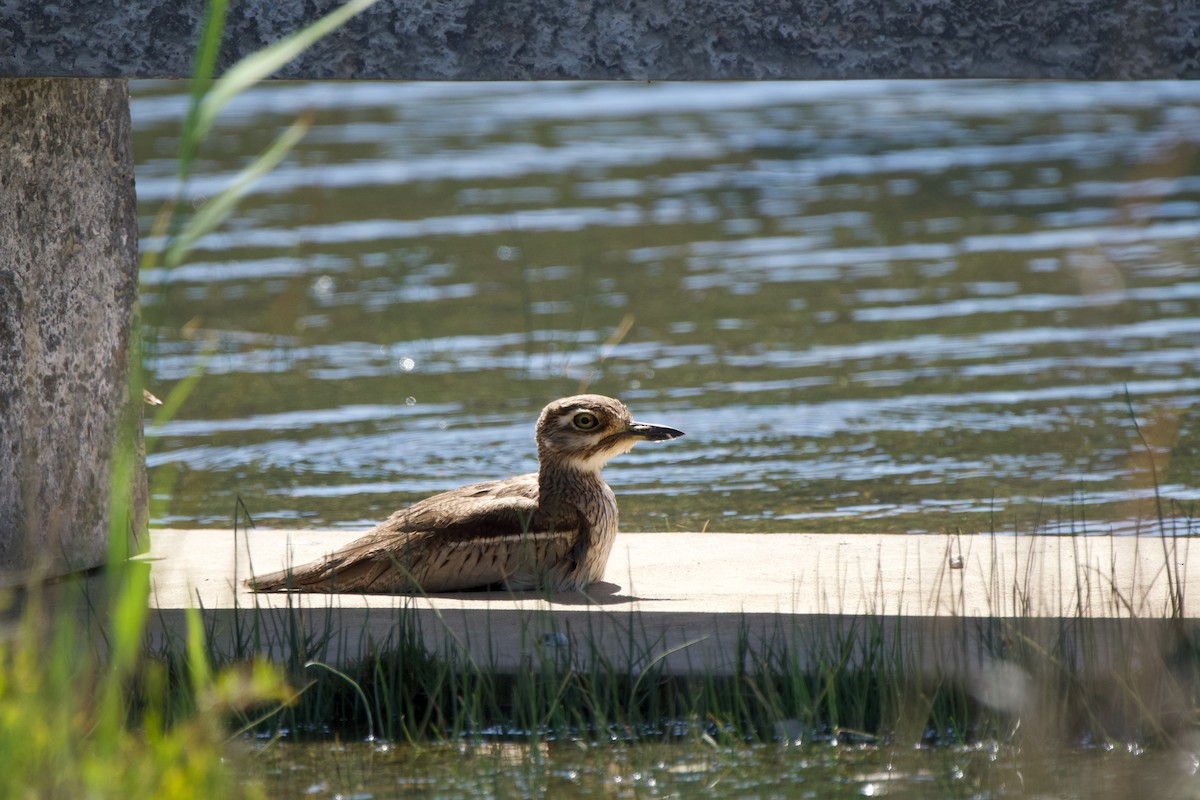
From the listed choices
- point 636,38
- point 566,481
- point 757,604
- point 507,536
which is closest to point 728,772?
point 757,604

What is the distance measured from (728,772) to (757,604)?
1146 millimetres

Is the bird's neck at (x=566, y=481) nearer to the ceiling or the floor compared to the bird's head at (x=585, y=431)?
nearer to the floor

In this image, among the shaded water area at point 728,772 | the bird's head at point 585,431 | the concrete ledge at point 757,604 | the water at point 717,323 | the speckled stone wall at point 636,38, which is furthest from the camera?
the water at point 717,323

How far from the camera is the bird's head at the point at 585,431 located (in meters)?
5.69

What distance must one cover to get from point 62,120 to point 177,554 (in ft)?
5.04

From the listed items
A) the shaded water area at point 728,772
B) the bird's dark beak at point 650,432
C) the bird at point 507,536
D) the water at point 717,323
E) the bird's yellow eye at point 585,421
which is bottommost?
the shaded water area at point 728,772

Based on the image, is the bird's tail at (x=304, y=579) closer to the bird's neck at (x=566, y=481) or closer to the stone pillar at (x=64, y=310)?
the stone pillar at (x=64, y=310)

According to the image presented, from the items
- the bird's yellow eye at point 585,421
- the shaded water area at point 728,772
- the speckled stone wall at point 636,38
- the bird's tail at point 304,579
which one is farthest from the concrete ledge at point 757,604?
the speckled stone wall at point 636,38

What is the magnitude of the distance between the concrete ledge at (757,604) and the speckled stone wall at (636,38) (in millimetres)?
1376

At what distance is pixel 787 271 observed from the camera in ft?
41.1

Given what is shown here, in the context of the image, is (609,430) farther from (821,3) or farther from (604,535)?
(821,3)

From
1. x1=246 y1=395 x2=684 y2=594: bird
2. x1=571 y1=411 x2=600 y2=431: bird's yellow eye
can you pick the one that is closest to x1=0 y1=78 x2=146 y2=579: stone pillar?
x1=246 y1=395 x2=684 y2=594: bird

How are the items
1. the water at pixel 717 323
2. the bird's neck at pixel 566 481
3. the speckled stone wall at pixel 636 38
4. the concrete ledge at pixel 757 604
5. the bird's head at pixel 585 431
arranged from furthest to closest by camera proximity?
1. the water at pixel 717 323
2. the bird's head at pixel 585 431
3. the bird's neck at pixel 566 481
4. the speckled stone wall at pixel 636 38
5. the concrete ledge at pixel 757 604

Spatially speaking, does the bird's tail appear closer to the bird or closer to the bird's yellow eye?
the bird
